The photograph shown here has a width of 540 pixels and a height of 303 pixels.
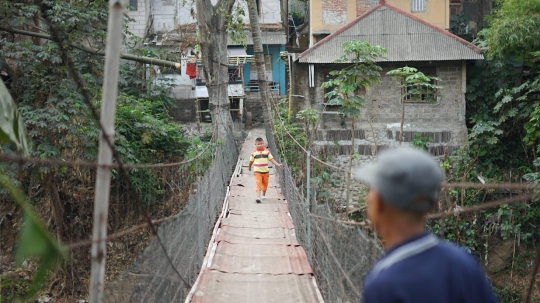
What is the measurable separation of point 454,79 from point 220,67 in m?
5.10

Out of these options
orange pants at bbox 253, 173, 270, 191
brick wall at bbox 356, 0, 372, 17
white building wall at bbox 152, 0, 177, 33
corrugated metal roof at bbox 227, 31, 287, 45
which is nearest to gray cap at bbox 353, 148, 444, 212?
orange pants at bbox 253, 173, 270, 191

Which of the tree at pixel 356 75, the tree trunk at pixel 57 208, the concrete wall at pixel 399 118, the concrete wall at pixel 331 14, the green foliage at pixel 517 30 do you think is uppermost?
the concrete wall at pixel 331 14

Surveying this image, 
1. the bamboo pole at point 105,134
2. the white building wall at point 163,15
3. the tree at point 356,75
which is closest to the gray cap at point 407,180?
the bamboo pole at point 105,134

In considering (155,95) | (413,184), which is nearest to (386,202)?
(413,184)

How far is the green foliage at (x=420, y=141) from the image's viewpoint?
11.5 metres

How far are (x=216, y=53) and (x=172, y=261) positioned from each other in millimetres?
7723

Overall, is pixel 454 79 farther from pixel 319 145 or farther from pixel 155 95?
pixel 155 95

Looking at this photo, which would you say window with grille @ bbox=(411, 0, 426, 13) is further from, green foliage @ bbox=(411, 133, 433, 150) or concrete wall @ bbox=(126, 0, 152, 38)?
concrete wall @ bbox=(126, 0, 152, 38)

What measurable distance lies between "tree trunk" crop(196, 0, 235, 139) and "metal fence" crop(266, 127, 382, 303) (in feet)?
18.1

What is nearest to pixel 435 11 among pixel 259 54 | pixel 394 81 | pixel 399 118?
pixel 394 81

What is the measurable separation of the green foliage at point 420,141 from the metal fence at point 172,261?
255 inches

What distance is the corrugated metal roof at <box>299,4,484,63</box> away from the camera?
40.9 feet

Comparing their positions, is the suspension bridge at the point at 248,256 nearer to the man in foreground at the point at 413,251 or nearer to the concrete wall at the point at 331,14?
the man in foreground at the point at 413,251

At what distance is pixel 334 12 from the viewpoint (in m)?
14.8
